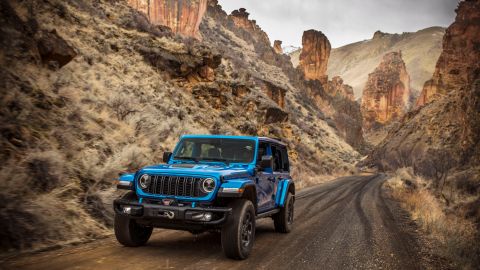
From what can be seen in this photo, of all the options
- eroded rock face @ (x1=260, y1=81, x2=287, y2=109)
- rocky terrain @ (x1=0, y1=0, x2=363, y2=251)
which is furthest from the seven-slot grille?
eroded rock face @ (x1=260, y1=81, x2=287, y2=109)

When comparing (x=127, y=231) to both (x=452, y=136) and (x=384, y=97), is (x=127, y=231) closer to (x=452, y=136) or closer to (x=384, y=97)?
(x=452, y=136)

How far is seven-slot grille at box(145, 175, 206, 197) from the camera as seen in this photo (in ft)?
18.3

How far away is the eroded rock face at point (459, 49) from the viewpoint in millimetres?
60594

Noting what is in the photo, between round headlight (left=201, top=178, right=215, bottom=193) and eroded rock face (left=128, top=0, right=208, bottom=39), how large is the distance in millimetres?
29902

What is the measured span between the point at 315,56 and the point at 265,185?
305 feet

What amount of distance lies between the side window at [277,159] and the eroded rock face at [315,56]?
283 feet

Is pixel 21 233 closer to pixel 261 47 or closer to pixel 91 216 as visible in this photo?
pixel 91 216

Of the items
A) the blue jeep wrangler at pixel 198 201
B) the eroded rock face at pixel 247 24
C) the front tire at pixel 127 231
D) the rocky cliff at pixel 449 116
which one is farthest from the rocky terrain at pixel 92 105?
the eroded rock face at pixel 247 24

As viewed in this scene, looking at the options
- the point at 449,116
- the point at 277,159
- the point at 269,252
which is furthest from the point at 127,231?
the point at 449,116

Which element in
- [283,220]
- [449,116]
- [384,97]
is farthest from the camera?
[384,97]

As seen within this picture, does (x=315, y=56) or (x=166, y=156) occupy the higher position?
(x=315, y=56)

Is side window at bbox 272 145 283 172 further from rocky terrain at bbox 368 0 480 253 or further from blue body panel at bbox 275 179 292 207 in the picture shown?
→ rocky terrain at bbox 368 0 480 253

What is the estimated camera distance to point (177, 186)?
562cm

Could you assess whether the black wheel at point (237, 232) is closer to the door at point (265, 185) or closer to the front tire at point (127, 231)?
the door at point (265, 185)
